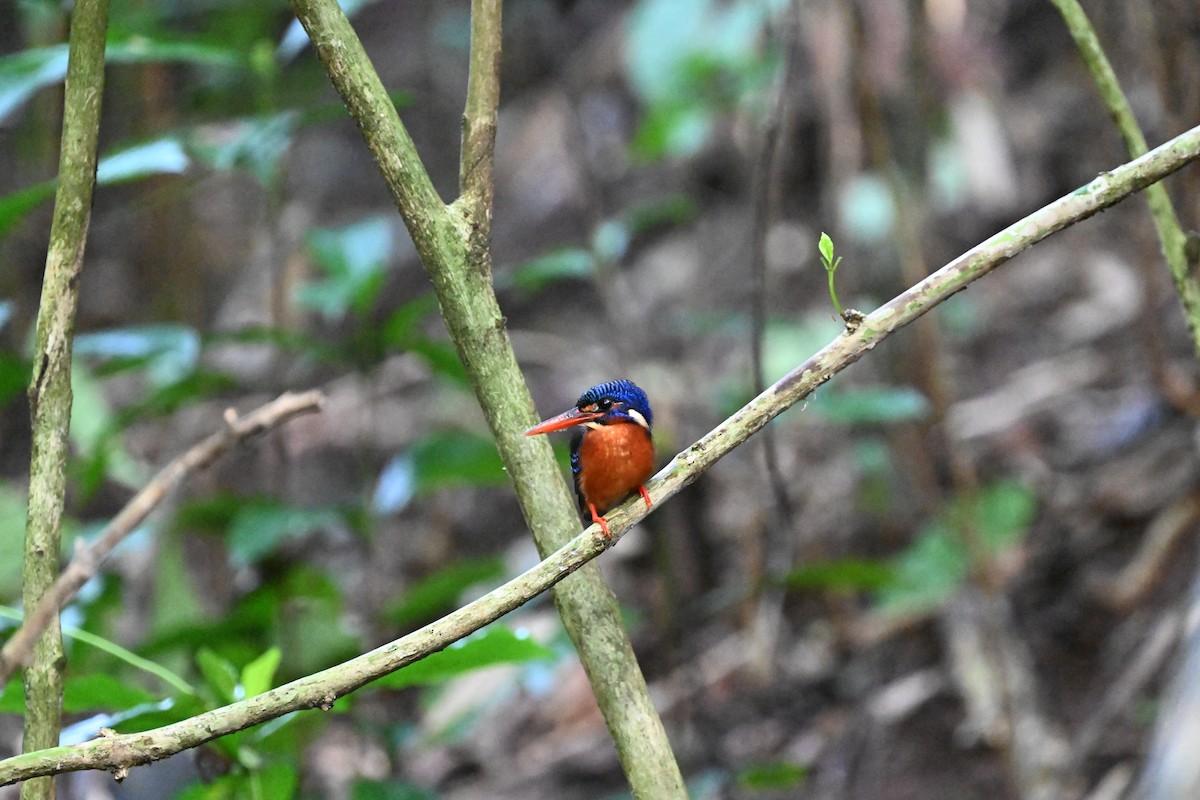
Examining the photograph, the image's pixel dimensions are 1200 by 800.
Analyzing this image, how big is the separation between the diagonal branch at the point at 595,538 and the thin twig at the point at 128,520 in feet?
0.58

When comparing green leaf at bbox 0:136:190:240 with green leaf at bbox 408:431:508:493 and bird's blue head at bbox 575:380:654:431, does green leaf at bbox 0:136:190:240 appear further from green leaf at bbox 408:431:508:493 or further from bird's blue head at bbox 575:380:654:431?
green leaf at bbox 408:431:508:493

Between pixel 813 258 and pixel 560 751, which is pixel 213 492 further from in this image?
pixel 813 258

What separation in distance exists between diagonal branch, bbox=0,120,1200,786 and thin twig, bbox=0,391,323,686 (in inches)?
7.0

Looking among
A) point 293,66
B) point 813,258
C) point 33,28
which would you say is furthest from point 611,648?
point 293,66

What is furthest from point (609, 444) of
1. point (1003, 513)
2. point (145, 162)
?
point (1003, 513)

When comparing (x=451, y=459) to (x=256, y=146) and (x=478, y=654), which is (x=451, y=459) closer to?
(x=256, y=146)

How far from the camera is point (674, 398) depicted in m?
5.29

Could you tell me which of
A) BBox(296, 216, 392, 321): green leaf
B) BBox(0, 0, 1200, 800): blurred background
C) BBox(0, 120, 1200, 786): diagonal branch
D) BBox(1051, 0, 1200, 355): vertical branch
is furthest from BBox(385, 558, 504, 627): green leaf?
BBox(1051, 0, 1200, 355): vertical branch

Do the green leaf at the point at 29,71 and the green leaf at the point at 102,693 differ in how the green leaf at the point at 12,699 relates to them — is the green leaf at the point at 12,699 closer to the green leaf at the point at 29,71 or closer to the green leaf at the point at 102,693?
the green leaf at the point at 102,693

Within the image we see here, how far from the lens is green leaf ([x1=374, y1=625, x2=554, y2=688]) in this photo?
194 cm

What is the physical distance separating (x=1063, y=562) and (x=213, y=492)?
342cm

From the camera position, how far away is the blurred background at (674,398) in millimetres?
3285

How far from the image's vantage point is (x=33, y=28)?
4551 mm

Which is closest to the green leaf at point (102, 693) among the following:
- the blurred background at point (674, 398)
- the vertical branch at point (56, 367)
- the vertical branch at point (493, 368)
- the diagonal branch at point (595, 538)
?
the blurred background at point (674, 398)
